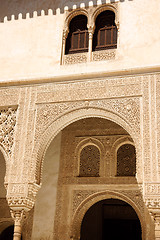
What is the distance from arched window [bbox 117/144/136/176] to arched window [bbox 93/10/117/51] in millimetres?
1931

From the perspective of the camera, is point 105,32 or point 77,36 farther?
point 77,36

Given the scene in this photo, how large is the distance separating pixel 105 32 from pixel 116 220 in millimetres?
4406

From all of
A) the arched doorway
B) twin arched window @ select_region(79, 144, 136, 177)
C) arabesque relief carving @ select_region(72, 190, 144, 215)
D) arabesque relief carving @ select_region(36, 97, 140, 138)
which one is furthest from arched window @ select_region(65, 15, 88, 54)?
the arched doorway

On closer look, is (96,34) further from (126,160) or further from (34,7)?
(126,160)

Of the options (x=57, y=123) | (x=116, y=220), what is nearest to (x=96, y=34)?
(x=57, y=123)

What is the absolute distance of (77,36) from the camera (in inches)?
236

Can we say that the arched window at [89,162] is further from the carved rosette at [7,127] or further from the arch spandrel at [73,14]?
the arch spandrel at [73,14]

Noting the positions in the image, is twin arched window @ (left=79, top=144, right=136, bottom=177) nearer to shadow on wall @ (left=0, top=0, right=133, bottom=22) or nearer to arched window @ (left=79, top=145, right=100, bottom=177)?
arched window @ (left=79, top=145, right=100, bottom=177)

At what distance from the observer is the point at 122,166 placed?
6.56 metres

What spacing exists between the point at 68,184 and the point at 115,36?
9.07 feet

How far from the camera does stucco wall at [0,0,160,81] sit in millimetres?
5406

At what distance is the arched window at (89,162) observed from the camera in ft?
21.8

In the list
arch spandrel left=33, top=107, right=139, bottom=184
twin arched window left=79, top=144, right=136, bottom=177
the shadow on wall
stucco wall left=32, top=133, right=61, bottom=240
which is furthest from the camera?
twin arched window left=79, top=144, right=136, bottom=177

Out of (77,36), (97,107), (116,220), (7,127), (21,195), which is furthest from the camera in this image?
(116,220)
